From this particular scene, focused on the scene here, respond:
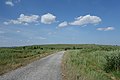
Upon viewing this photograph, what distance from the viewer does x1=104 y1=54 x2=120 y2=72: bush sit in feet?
85.5

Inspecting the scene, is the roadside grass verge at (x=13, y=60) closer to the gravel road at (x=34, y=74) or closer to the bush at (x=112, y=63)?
the gravel road at (x=34, y=74)

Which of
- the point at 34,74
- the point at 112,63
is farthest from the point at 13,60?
the point at 34,74

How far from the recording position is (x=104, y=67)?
26.9m

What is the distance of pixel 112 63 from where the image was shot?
2645 centimetres

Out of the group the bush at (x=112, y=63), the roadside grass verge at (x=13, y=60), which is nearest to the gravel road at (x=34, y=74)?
the roadside grass verge at (x=13, y=60)

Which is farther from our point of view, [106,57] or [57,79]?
[106,57]

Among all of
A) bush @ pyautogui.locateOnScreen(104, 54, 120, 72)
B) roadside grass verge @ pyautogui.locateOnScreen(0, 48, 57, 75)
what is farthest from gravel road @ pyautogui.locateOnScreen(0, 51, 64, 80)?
bush @ pyautogui.locateOnScreen(104, 54, 120, 72)

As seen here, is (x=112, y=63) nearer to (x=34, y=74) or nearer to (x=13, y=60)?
(x=34, y=74)

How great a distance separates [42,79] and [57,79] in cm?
108

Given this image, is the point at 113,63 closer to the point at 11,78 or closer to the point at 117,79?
the point at 117,79

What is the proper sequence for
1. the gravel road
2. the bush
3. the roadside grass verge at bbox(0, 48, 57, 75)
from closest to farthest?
1. the gravel road
2. the roadside grass verge at bbox(0, 48, 57, 75)
3. the bush

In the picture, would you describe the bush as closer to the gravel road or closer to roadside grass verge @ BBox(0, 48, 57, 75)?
the gravel road

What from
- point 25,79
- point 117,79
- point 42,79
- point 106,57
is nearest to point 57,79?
point 42,79

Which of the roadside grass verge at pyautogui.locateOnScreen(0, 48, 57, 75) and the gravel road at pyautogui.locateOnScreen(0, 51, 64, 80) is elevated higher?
the roadside grass verge at pyautogui.locateOnScreen(0, 48, 57, 75)
